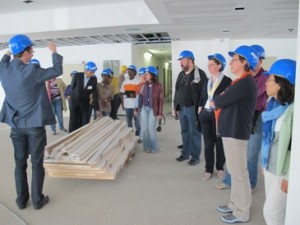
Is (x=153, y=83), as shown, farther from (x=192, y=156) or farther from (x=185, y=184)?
(x=185, y=184)

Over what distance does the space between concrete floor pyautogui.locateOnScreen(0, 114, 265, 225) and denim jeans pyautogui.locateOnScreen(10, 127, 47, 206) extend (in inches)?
6.3

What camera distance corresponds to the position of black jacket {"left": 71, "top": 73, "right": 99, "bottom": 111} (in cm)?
475

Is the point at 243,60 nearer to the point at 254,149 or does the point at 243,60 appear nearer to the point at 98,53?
the point at 254,149

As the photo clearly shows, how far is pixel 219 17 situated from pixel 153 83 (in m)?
2.11

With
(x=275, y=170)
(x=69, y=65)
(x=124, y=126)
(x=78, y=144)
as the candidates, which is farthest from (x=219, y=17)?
(x=69, y=65)

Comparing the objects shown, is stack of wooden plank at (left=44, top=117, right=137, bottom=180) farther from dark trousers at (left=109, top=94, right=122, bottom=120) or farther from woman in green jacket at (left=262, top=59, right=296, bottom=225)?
woman in green jacket at (left=262, top=59, right=296, bottom=225)

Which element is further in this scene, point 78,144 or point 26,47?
point 78,144

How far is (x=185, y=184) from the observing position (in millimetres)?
3283

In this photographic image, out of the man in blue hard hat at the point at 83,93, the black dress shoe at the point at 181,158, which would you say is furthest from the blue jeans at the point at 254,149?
the man in blue hard hat at the point at 83,93

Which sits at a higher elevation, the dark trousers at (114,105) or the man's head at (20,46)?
the man's head at (20,46)

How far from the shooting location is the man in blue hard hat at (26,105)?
96.5 inches

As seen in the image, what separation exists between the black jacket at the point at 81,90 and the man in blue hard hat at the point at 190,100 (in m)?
1.69

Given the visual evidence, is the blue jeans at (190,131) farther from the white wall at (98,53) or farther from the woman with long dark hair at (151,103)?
the white wall at (98,53)

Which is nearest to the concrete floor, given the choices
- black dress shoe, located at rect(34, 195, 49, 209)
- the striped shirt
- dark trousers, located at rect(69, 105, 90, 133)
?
black dress shoe, located at rect(34, 195, 49, 209)
